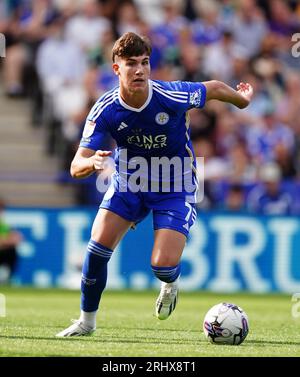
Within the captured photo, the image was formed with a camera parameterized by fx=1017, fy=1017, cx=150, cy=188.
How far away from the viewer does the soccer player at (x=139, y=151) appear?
8133mm

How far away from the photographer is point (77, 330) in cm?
844

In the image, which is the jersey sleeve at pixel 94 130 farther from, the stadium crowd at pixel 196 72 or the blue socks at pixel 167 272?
the stadium crowd at pixel 196 72

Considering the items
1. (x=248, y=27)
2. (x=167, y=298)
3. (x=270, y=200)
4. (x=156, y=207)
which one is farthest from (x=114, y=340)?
(x=248, y=27)

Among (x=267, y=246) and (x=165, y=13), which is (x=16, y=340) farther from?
(x=165, y=13)

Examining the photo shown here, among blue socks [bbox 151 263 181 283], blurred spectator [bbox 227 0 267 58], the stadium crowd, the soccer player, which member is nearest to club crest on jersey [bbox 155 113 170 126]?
the soccer player

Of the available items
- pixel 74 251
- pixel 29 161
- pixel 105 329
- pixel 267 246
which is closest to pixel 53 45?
pixel 29 161

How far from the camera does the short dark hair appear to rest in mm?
8000

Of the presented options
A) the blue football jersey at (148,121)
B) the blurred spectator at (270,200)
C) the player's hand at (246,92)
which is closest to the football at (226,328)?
the blue football jersey at (148,121)

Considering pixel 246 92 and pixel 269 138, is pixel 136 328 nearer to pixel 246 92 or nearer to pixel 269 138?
pixel 246 92

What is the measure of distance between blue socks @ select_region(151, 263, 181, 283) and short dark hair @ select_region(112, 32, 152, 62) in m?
1.78

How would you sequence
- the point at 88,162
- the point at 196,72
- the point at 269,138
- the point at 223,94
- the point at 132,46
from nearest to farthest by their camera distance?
the point at 88,162 < the point at 132,46 < the point at 223,94 < the point at 269,138 < the point at 196,72

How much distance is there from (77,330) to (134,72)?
2.18 metres

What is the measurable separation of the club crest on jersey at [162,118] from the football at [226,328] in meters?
1.63

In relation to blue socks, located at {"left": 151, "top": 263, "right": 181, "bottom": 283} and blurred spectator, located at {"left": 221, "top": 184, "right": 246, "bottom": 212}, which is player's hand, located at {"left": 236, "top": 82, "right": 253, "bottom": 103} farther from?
blurred spectator, located at {"left": 221, "top": 184, "right": 246, "bottom": 212}
